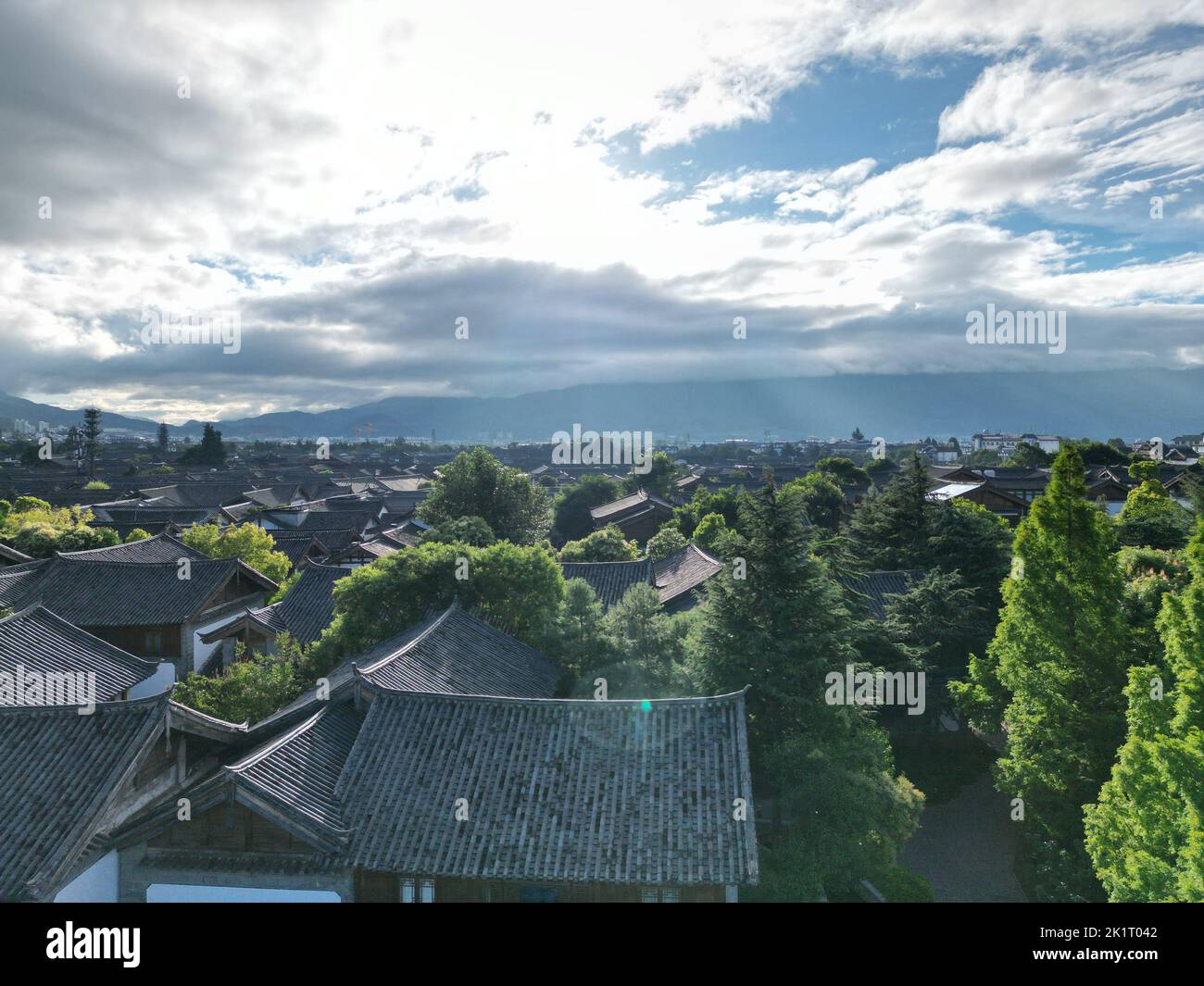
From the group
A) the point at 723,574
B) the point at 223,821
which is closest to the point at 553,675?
the point at 723,574

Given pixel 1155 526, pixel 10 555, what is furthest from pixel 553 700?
pixel 10 555

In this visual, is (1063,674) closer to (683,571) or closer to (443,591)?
(443,591)

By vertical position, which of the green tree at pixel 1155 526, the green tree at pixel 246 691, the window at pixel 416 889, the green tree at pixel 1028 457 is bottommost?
the window at pixel 416 889

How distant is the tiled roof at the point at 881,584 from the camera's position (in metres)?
30.9

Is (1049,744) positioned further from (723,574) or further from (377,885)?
(377,885)

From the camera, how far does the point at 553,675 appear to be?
23.6 m

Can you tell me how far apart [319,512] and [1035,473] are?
2973 inches

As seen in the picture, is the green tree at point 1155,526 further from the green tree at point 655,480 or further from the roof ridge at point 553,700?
the green tree at point 655,480

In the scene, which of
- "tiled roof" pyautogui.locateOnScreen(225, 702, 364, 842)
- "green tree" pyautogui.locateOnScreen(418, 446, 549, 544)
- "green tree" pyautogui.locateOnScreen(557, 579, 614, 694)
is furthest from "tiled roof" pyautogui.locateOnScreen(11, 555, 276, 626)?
"tiled roof" pyautogui.locateOnScreen(225, 702, 364, 842)

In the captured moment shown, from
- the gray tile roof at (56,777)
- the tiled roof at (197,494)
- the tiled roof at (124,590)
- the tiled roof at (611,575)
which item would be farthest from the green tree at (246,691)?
the tiled roof at (197,494)

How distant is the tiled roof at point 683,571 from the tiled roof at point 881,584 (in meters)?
6.01

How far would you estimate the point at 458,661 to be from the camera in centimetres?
2192

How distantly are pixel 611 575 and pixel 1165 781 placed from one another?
25913 mm

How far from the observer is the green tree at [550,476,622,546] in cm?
7419
